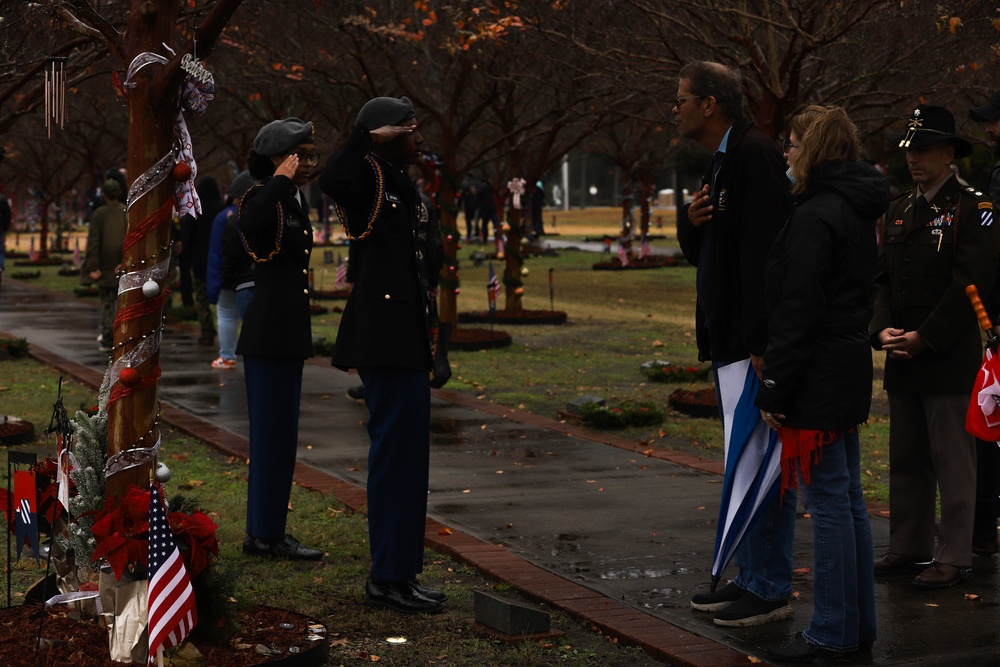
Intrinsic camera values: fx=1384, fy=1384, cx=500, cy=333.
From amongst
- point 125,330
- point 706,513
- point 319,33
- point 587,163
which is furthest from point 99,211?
point 587,163

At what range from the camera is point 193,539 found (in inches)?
193

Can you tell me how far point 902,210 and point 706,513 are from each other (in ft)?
6.90

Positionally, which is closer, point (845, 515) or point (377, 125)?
point (845, 515)

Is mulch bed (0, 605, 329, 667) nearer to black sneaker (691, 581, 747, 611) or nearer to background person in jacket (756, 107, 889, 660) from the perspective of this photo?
black sneaker (691, 581, 747, 611)

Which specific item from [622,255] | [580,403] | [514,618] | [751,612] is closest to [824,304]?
[751,612]

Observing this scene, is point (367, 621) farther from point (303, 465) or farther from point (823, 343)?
point (303, 465)

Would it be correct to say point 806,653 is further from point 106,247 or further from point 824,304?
point 106,247

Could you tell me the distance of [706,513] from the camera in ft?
25.6

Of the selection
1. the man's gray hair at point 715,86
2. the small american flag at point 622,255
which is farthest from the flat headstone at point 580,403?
the small american flag at point 622,255

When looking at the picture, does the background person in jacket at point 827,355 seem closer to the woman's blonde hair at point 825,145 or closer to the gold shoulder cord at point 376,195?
the woman's blonde hair at point 825,145

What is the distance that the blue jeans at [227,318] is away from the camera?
14477 mm

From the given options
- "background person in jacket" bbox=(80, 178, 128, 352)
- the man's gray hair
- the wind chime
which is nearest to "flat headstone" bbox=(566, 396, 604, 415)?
the man's gray hair

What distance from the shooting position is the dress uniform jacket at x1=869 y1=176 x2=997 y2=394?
640 cm

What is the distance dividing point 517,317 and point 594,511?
41.0ft
